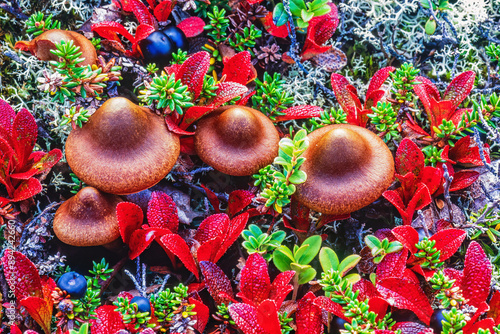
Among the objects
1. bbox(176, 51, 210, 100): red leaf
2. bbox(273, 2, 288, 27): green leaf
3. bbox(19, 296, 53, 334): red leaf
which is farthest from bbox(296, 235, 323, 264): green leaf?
bbox(273, 2, 288, 27): green leaf

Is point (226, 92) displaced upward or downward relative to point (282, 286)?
upward

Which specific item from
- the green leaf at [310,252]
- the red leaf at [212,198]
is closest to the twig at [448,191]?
the green leaf at [310,252]

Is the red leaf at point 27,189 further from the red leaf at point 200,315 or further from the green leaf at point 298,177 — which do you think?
the green leaf at point 298,177

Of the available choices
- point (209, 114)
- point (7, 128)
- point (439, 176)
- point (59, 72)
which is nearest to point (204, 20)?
point (209, 114)

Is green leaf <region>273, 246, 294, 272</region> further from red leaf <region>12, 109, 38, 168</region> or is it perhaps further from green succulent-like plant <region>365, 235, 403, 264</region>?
red leaf <region>12, 109, 38, 168</region>

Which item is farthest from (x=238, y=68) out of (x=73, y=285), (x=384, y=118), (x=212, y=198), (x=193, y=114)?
(x=73, y=285)

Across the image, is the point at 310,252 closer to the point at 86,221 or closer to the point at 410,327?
the point at 410,327
